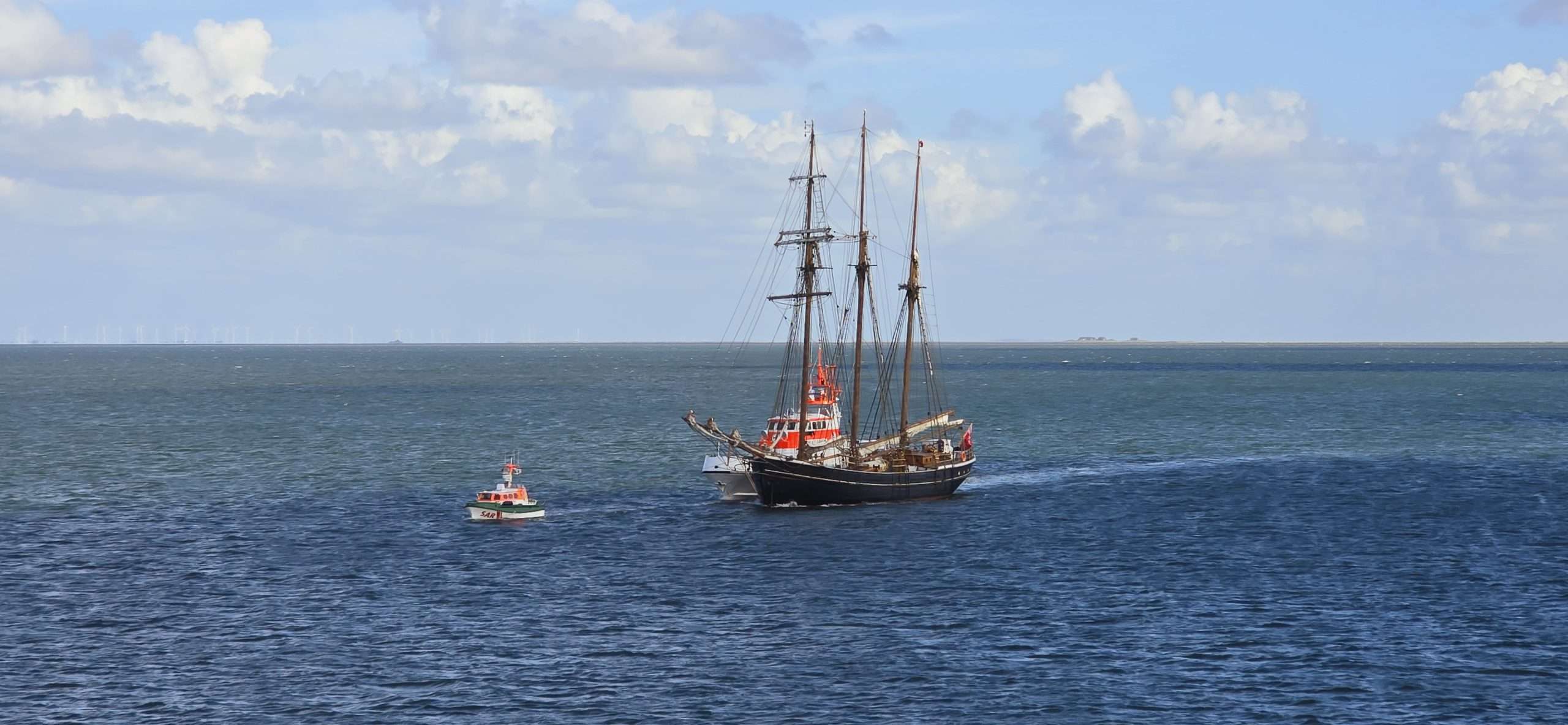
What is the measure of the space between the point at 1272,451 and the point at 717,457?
53804 millimetres

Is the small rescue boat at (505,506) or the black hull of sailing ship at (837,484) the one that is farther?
the black hull of sailing ship at (837,484)

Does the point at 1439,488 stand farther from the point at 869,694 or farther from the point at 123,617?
the point at 123,617

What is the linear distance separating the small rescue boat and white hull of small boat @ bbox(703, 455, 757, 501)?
1136 cm

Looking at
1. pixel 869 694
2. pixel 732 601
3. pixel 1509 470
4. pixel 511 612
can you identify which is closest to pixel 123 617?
pixel 511 612

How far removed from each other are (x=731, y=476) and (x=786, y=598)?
29.0 metres

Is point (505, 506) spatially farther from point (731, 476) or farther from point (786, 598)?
point (786, 598)

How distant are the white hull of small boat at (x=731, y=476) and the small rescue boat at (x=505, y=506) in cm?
1136

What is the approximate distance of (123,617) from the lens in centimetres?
5569

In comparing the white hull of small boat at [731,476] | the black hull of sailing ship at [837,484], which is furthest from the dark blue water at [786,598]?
the black hull of sailing ship at [837,484]

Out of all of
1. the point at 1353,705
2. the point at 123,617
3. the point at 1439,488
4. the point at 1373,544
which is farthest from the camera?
the point at 1439,488

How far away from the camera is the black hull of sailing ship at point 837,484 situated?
283 ft

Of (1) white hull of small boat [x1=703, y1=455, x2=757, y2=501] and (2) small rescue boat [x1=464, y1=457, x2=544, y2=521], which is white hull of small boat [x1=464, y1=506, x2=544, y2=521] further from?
(1) white hull of small boat [x1=703, y1=455, x2=757, y2=501]

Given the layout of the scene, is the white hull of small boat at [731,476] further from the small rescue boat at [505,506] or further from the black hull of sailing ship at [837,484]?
the small rescue boat at [505,506]

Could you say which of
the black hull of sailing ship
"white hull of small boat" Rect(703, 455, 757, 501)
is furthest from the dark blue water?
the black hull of sailing ship
